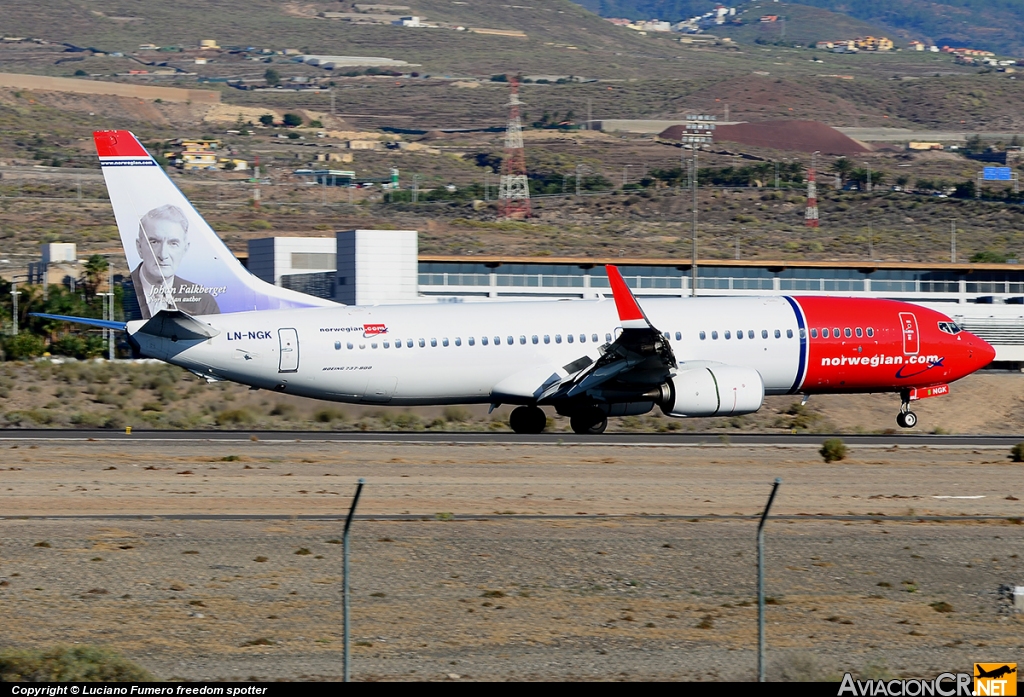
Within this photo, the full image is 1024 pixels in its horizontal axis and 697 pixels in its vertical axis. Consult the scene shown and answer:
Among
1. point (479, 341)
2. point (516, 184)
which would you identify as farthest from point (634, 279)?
point (516, 184)

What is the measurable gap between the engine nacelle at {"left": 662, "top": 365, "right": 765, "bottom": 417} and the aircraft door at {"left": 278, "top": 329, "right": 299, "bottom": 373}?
8.93 metres

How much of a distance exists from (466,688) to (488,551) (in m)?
5.81

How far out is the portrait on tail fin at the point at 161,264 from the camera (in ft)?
110

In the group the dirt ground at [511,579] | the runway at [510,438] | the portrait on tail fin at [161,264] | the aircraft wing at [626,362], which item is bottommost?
the runway at [510,438]

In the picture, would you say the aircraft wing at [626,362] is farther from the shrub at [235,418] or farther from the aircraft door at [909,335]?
the shrub at [235,418]

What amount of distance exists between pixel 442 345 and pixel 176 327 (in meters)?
6.35

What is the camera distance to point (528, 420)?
36.7 metres

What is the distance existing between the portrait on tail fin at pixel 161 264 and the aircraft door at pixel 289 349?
7.63 ft

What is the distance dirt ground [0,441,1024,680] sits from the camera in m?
13.6

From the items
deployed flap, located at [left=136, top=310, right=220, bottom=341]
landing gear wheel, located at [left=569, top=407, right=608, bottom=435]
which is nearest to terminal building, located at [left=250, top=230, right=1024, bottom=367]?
landing gear wheel, located at [left=569, top=407, right=608, bottom=435]

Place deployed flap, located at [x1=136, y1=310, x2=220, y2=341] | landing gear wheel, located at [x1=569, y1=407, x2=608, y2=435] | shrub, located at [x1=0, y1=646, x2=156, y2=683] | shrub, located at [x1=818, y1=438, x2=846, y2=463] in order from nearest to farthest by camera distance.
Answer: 1. shrub, located at [x1=0, y1=646, x2=156, y2=683]
2. shrub, located at [x1=818, y1=438, x2=846, y2=463]
3. deployed flap, located at [x1=136, y1=310, x2=220, y2=341]
4. landing gear wheel, located at [x1=569, y1=407, x2=608, y2=435]

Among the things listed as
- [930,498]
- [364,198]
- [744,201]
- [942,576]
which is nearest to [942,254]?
[744,201]

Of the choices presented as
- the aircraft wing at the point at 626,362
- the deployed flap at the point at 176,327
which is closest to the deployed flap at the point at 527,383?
the aircraft wing at the point at 626,362

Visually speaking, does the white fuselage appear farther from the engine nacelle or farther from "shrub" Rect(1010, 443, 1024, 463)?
"shrub" Rect(1010, 443, 1024, 463)
